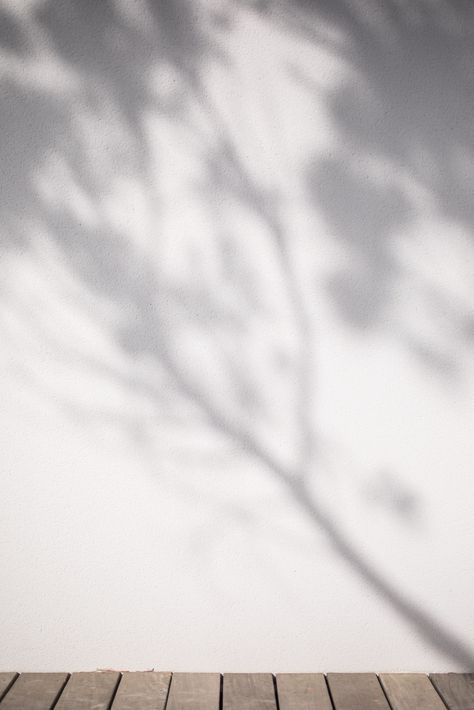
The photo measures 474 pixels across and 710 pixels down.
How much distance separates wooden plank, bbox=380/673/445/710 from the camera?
7.05ft

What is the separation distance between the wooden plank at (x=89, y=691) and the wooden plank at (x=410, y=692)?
0.93 meters

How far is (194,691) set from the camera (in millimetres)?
2207

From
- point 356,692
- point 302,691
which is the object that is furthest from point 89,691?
point 356,692

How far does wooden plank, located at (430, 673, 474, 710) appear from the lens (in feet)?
7.07

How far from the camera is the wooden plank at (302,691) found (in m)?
2.13

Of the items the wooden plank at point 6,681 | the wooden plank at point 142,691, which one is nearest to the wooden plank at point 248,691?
the wooden plank at point 142,691

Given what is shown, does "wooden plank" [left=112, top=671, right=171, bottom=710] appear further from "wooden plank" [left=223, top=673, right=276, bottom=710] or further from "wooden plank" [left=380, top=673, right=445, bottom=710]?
"wooden plank" [left=380, top=673, right=445, bottom=710]

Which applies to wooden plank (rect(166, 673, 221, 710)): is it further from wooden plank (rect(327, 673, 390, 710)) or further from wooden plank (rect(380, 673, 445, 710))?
wooden plank (rect(380, 673, 445, 710))

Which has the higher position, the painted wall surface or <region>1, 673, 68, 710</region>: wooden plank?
the painted wall surface

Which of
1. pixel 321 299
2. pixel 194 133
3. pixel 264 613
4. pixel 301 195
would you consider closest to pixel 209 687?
pixel 264 613

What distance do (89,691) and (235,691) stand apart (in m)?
0.49

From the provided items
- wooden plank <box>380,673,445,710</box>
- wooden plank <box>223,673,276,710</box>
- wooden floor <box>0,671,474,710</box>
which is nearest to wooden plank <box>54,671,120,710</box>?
wooden floor <box>0,671,474,710</box>

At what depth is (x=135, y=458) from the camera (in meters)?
2.29

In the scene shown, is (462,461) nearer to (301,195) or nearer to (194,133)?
(301,195)
